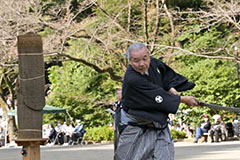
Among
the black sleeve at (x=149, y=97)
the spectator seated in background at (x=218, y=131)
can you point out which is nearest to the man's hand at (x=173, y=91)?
the black sleeve at (x=149, y=97)

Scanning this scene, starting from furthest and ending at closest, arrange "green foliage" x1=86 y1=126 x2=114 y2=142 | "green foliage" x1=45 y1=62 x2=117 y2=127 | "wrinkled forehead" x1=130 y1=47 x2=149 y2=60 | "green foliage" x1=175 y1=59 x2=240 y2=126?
"green foliage" x1=45 y1=62 x2=117 y2=127
"green foliage" x1=175 y1=59 x2=240 y2=126
"green foliage" x1=86 y1=126 x2=114 y2=142
"wrinkled forehead" x1=130 y1=47 x2=149 y2=60

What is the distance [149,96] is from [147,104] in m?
0.08

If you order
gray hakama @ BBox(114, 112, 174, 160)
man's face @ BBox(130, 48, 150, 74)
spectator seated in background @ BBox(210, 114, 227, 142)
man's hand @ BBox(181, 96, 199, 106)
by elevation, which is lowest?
spectator seated in background @ BBox(210, 114, 227, 142)

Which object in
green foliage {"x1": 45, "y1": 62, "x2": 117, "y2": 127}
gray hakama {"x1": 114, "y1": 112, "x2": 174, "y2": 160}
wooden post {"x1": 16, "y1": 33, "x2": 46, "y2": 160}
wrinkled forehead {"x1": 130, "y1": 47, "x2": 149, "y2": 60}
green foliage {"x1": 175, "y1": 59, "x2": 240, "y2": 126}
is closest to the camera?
wrinkled forehead {"x1": 130, "y1": 47, "x2": 149, "y2": 60}

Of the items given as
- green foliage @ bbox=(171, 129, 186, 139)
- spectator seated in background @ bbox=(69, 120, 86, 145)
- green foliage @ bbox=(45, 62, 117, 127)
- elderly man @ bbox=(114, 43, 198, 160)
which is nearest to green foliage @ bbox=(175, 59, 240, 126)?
green foliage @ bbox=(171, 129, 186, 139)

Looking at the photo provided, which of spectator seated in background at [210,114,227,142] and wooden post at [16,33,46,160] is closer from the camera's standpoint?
wooden post at [16,33,46,160]

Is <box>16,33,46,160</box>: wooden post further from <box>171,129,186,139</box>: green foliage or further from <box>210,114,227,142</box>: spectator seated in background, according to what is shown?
<box>171,129,186,139</box>: green foliage

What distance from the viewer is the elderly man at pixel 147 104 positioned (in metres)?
6.71

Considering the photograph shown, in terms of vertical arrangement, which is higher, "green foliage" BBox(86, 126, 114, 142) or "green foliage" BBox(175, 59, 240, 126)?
"green foliage" BBox(175, 59, 240, 126)

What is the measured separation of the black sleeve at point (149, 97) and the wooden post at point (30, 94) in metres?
2.89

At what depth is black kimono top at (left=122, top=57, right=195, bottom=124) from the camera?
6.70 metres

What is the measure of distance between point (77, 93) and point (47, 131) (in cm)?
392

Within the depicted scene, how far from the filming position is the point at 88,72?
38406mm

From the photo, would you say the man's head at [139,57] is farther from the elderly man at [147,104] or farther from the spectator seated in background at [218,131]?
the spectator seated in background at [218,131]
